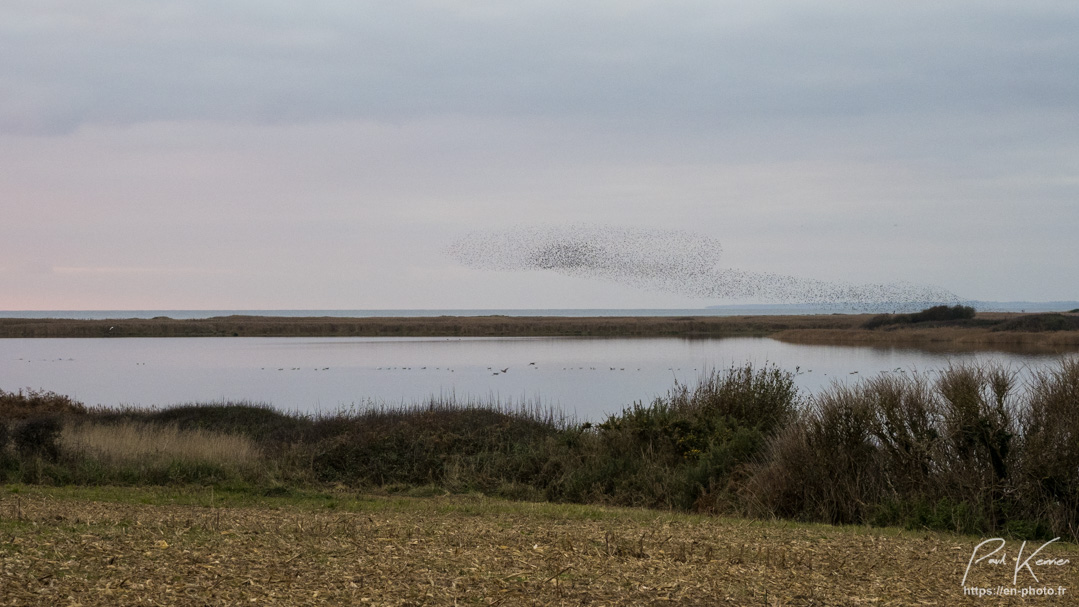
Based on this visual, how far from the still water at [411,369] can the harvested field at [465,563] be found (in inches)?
582

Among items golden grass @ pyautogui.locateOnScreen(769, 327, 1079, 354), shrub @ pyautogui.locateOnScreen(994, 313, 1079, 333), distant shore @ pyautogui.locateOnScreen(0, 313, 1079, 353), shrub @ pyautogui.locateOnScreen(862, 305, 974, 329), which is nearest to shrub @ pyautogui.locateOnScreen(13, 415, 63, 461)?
golden grass @ pyautogui.locateOnScreen(769, 327, 1079, 354)

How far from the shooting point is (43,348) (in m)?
69.6

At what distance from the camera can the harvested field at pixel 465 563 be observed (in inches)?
245

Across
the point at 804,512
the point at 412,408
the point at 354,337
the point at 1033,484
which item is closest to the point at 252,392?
the point at 412,408

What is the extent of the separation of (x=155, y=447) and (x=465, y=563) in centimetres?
1297

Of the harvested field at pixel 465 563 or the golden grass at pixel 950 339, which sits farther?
the golden grass at pixel 950 339

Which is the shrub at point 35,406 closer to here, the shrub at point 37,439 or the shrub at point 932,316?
the shrub at point 37,439

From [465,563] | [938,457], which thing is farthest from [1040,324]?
[465,563]

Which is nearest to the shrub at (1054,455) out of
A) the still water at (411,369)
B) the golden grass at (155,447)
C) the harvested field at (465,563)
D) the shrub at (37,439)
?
the harvested field at (465,563)

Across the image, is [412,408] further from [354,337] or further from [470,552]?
[354,337]

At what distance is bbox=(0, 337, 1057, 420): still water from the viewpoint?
3506cm

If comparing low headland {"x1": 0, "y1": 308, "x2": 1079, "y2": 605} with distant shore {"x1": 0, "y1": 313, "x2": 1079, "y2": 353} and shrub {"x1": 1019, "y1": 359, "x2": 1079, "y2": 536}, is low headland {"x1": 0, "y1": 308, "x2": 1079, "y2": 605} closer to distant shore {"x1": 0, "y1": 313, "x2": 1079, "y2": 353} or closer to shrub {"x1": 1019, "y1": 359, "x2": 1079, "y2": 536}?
shrub {"x1": 1019, "y1": 359, "x2": 1079, "y2": 536}

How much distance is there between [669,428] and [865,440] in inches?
209

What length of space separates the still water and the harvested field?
1479 cm
